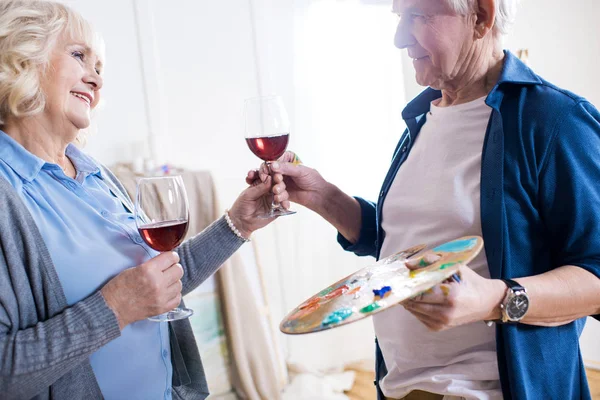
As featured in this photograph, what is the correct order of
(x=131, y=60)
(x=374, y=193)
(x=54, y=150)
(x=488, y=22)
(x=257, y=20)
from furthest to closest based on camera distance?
(x=374, y=193)
(x=257, y=20)
(x=131, y=60)
(x=54, y=150)
(x=488, y=22)

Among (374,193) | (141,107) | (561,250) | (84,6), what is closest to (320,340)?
(374,193)

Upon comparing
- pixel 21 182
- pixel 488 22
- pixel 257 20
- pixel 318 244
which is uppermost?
pixel 257 20

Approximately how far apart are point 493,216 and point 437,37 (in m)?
0.42

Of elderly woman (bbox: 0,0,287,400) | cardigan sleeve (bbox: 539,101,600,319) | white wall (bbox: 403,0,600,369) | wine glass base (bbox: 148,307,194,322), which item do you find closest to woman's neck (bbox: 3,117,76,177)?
elderly woman (bbox: 0,0,287,400)

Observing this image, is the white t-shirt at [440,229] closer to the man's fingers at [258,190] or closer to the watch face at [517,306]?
the watch face at [517,306]

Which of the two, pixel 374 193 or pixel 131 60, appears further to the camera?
pixel 374 193

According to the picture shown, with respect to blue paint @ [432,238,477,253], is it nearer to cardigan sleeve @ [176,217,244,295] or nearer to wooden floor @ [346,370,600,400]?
cardigan sleeve @ [176,217,244,295]

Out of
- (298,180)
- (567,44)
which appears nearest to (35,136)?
(298,180)

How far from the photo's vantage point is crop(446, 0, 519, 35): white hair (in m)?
1.19

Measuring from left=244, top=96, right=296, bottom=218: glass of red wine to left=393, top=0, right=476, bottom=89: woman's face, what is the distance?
383mm

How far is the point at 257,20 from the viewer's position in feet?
10.8

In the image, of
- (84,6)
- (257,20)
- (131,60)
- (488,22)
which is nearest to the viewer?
(488,22)

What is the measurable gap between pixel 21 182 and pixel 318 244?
2.38m

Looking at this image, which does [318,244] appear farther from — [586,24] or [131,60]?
[586,24]
